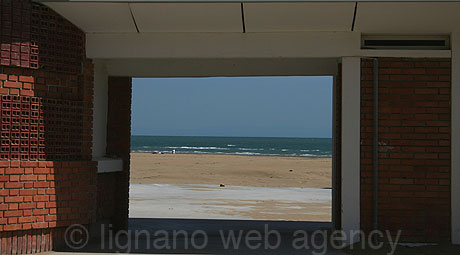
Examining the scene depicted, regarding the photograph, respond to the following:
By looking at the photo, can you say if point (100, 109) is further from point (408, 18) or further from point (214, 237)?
point (408, 18)

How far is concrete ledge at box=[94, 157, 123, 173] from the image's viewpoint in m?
9.57

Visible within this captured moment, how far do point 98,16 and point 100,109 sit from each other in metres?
1.98

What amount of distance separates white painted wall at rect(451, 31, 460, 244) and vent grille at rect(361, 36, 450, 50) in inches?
7.0

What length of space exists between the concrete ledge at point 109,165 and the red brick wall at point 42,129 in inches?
20.3

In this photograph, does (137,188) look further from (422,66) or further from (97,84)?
(422,66)

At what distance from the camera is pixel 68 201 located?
8.59 m

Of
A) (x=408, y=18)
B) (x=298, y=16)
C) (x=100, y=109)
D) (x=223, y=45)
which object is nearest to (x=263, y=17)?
(x=298, y=16)

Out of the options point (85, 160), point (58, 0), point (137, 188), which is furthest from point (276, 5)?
point (137, 188)

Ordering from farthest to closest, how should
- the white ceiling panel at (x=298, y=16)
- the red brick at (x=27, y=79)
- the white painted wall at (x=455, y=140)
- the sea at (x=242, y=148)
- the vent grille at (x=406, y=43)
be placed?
the sea at (x=242, y=148)
the vent grille at (x=406, y=43)
the white painted wall at (x=455, y=140)
the red brick at (x=27, y=79)
the white ceiling panel at (x=298, y=16)

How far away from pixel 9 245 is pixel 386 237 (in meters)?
5.24

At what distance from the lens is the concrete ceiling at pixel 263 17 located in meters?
8.05

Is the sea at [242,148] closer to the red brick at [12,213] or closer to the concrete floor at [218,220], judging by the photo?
the concrete floor at [218,220]

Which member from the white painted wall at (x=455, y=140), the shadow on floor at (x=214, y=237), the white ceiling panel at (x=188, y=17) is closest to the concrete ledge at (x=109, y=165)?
the shadow on floor at (x=214, y=237)

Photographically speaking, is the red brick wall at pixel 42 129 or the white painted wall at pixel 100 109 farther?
the white painted wall at pixel 100 109
